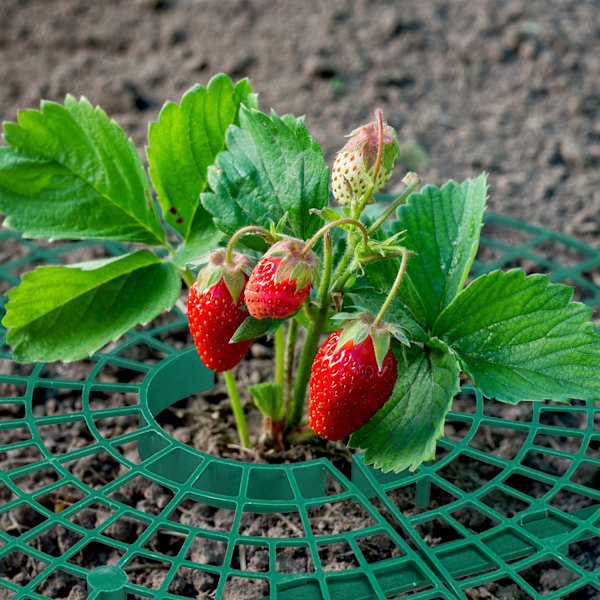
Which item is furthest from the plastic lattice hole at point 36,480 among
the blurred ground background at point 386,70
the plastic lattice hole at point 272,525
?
the blurred ground background at point 386,70

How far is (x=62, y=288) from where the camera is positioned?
1343 mm

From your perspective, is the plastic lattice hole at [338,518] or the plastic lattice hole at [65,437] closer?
the plastic lattice hole at [338,518]

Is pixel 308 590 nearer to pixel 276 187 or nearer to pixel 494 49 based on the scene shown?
pixel 276 187

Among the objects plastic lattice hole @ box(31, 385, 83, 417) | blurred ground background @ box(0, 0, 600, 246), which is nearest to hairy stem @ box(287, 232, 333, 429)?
plastic lattice hole @ box(31, 385, 83, 417)

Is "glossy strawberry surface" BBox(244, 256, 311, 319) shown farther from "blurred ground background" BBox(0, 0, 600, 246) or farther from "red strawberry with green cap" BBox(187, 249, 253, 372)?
"blurred ground background" BBox(0, 0, 600, 246)

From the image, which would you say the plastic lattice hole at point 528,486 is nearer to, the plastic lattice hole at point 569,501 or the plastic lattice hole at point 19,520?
the plastic lattice hole at point 569,501

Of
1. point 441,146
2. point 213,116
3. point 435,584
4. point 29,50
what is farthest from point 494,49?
point 435,584

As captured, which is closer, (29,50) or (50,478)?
(50,478)

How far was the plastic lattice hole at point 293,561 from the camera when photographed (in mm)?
1271

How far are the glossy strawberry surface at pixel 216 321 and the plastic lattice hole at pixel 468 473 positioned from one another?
16.5 inches

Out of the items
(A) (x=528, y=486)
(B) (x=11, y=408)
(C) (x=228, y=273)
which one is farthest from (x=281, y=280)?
(B) (x=11, y=408)

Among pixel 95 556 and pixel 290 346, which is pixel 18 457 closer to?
pixel 95 556

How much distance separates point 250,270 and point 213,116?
0.31 metres

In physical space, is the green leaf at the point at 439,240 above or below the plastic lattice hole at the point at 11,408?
above
